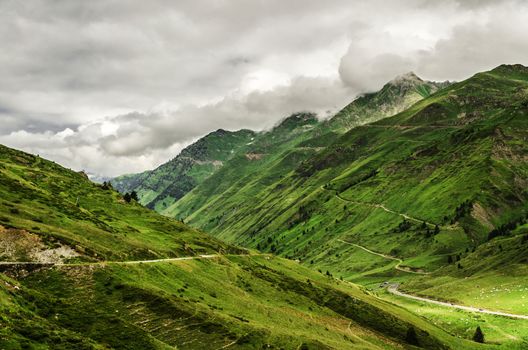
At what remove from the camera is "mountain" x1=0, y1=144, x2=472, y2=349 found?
6353 cm

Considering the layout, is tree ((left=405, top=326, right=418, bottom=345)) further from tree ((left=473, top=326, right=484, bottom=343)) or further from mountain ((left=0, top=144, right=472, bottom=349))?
tree ((left=473, top=326, right=484, bottom=343))

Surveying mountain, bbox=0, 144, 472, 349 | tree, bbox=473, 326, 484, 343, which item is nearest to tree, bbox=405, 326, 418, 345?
mountain, bbox=0, 144, 472, 349

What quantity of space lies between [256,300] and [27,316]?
235 feet

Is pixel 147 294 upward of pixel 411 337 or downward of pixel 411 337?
upward

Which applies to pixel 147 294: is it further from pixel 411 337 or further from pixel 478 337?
pixel 478 337

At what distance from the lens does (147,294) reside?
274 feet

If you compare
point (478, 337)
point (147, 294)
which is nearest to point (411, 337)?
point (478, 337)

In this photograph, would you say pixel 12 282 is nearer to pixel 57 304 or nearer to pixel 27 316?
pixel 57 304

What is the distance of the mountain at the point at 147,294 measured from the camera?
208 ft

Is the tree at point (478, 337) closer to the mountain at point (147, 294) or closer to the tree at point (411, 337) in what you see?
the mountain at point (147, 294)

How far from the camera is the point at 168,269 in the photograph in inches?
4237

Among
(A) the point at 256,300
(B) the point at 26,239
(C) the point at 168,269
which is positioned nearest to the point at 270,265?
(A) the point at 256,300

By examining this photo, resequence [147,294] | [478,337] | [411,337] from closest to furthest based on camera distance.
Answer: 1. [147,294]
2. [411,337]
3. [478,337]

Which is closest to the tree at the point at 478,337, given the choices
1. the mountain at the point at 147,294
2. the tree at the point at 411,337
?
the mountain at the point at 147,294
